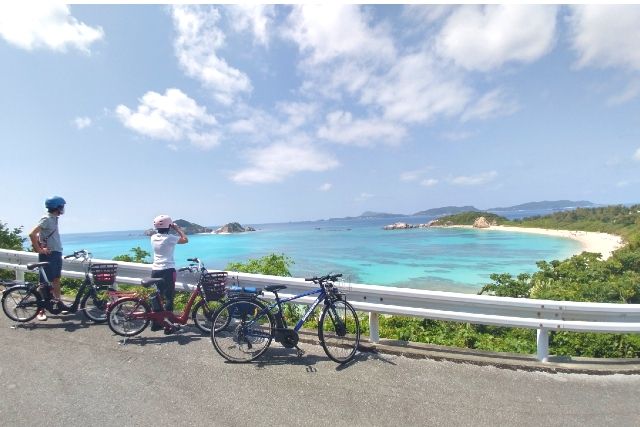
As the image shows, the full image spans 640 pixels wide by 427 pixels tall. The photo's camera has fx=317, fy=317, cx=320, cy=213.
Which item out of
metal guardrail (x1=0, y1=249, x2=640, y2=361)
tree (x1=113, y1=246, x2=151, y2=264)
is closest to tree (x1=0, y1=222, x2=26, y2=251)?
tree (x1=113, y1=246, x2=151, y2=264)

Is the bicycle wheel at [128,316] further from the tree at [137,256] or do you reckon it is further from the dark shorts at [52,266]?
the tree at [137,256]

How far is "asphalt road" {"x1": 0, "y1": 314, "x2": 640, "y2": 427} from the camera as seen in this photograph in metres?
3.09

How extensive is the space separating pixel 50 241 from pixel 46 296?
0.97 m

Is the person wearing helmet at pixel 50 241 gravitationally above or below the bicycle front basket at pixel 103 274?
above

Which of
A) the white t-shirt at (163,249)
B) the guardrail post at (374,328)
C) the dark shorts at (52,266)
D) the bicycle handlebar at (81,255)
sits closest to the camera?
the guardrail post at (374,328)

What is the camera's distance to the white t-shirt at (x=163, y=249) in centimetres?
509

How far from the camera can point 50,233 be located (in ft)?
18.6

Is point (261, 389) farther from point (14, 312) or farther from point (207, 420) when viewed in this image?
point (14, 312)

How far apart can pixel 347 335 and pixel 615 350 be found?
12.9 ft

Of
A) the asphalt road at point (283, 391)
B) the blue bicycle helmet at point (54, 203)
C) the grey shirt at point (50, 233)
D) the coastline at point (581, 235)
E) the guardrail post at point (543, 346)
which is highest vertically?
the blue bicycle helmet at point (54, 203)

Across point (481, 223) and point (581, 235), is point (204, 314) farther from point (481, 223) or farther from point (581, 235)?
point (481, 223)

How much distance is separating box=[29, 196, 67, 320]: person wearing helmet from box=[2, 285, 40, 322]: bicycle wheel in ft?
0.50

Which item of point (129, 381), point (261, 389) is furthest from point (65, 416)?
point (261, 389)

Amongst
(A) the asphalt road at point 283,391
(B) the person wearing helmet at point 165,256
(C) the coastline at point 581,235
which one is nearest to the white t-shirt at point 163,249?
(B) the person wearing helmet at point 165,256
